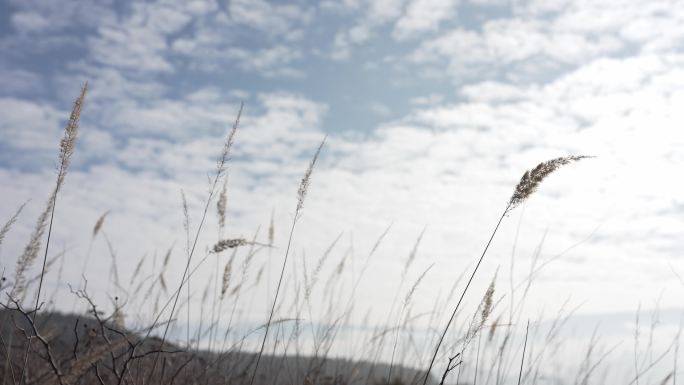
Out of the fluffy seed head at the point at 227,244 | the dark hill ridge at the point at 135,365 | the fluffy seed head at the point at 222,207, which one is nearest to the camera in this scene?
the dark hill ridge at the point at 135,365

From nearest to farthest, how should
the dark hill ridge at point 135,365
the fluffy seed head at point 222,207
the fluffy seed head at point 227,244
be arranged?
1. the dark hill ridge at point 135,365
2. the fluffy seed head at point 227,244
3. the fluffy seed head at point 222,207

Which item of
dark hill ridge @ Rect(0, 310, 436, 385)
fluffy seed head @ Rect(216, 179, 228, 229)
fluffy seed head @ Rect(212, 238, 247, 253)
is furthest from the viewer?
fluffy seed head @ Rect(216, 179, 228, 229)

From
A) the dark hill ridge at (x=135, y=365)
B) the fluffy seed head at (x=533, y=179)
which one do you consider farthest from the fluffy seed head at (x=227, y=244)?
the fluffy seed head at (x=533, y=179)

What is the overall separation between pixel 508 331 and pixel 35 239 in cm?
270

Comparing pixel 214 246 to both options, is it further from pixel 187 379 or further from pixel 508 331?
pixel 508 331

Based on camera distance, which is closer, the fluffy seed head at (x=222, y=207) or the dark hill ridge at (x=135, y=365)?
the dark hill ridge at (x=135, y=365)

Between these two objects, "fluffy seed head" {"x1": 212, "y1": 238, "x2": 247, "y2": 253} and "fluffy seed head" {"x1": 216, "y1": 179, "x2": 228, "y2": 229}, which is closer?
"fluffy seed head" {"x1": 212, "y1": 238, "x2": 247, "y2": 253}

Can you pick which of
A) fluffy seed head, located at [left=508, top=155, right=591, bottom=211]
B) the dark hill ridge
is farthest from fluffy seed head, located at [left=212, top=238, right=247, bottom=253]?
fluffy seed head, located at [left=508, top=155, right=591, bottom=211]

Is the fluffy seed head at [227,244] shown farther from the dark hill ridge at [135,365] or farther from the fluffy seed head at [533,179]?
the fluffy seed head at [533,179]

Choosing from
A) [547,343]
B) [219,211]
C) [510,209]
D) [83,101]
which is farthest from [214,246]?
[547,343]

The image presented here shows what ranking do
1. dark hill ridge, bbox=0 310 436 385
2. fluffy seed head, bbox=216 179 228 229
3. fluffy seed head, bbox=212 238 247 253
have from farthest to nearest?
fluffy seed head, bbox=216 179 228 229 → fluffy seed head, bbox=212 238 247 253 → dark hill ridge, bbox=0 310 436 385

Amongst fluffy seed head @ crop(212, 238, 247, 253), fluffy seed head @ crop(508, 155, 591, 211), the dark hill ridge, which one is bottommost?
the dark hill ridge

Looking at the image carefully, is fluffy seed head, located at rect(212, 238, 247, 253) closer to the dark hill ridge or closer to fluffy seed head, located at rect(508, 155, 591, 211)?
the dark hill ridge

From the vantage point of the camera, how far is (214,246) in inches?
83.3
